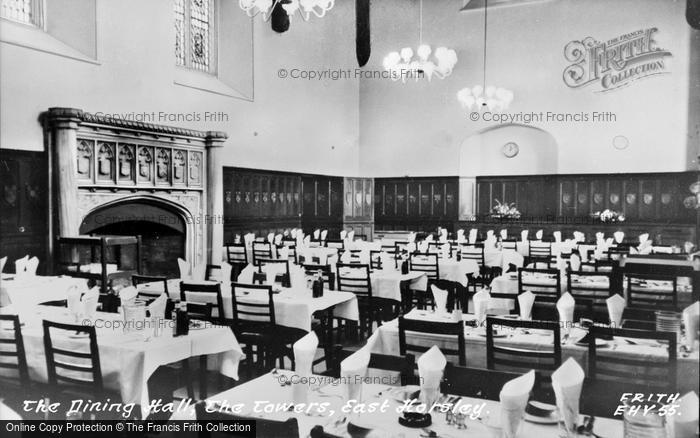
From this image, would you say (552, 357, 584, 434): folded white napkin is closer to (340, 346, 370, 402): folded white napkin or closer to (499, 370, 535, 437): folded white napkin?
(499, 370, 535, 437): folded white napkin

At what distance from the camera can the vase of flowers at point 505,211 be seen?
52.0 ft

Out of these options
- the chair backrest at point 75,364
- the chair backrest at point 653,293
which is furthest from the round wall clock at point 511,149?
the chair backrest at point 75,364

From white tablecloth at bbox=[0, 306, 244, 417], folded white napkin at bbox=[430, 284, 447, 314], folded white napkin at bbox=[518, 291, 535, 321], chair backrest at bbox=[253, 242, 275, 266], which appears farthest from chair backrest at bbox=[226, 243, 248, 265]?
folded white napkin at bbox=[518, 291, 535, 321]

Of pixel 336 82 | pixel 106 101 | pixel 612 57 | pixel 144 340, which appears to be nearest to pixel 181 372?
pixel 144 340

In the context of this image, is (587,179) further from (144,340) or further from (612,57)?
(144,340)

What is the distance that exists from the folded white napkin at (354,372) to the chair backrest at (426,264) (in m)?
5.35

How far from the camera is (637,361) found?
3.41 metres

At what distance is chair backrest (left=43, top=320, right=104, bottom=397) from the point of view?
3.55 m

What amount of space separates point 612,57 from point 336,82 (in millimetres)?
7101

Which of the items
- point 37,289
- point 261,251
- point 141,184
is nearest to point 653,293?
point 37,289

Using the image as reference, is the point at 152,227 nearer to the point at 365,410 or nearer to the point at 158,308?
the point at 158,308

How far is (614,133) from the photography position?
15.0 m

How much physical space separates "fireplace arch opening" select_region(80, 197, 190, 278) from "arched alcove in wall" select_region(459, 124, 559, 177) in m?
8.72

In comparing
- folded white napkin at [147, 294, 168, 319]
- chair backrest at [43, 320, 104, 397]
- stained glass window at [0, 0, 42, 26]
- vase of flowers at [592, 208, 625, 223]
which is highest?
stained glass window at [0, 0, 42, 26]
